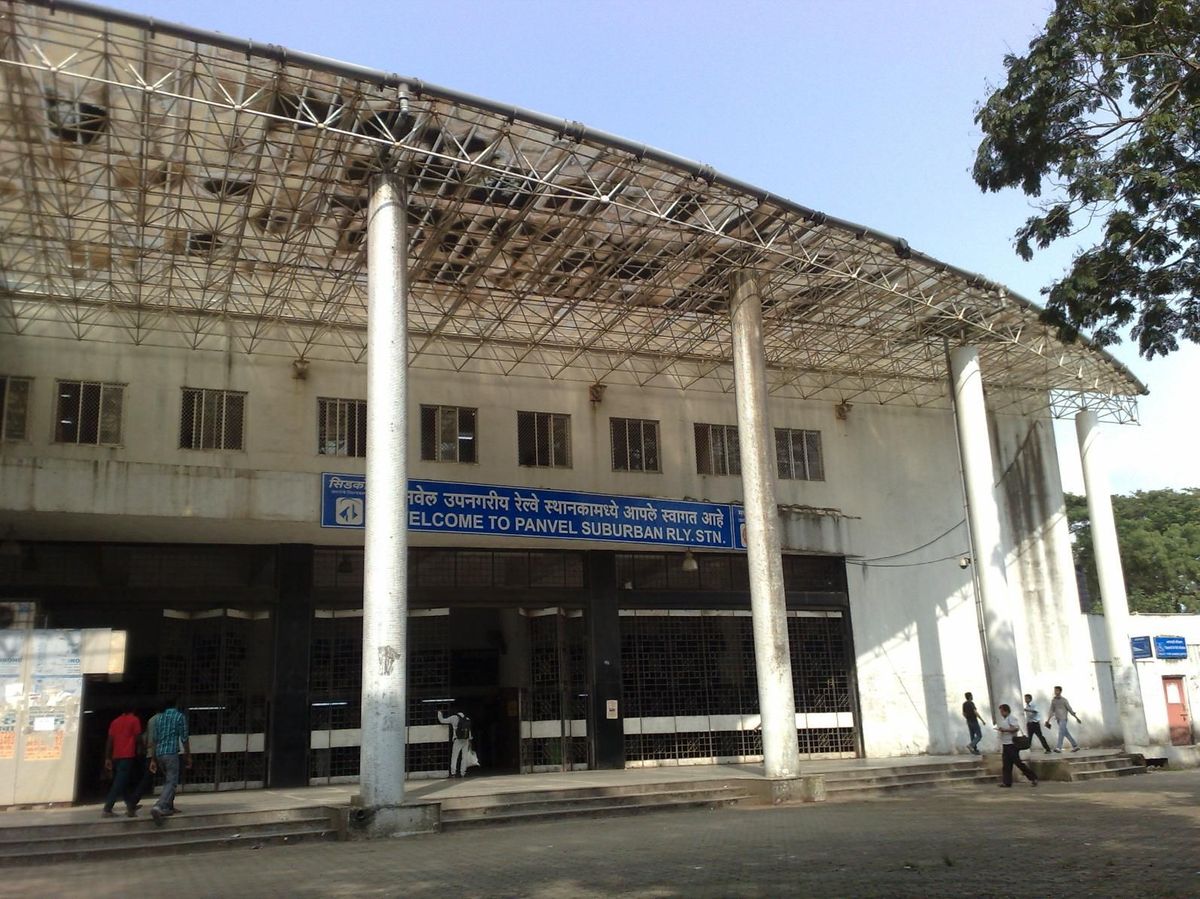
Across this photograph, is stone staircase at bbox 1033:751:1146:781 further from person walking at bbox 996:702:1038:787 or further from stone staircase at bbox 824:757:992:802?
person walking at bbox 996:702:1038:787

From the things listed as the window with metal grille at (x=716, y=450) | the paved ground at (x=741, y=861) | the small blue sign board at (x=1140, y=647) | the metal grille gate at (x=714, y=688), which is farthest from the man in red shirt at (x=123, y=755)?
the small blue sign board at (x=1140, y=647)

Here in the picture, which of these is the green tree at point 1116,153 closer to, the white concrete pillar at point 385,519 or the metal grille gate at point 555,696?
the white concrete pillar at point 385,519

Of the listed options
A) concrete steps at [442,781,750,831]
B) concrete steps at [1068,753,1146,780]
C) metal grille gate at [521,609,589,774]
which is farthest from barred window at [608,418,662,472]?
concrete steps at [1068,753,1146,780]

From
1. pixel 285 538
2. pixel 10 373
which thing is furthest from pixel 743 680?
pixel 10 373

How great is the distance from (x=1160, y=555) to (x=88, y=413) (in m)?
41.6

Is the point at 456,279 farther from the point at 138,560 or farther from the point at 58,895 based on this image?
the point at 58,895

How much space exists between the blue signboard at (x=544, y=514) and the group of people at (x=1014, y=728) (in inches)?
218

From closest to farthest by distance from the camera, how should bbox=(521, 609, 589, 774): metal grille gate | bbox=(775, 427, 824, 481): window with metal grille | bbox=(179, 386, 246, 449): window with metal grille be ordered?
bbox=(179, 386, 246, 449): window with metal grille
bbox=(521, 609, 589, 774): metal grille gate
bbox=(775, 427, 824, 481): window with metal grille

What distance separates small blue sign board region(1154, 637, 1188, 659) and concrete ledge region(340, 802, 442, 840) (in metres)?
18.9

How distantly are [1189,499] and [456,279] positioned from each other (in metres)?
41.8

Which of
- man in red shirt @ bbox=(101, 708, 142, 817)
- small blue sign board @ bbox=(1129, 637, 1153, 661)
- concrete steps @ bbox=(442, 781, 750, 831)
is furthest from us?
small blue sign board @ bbox=(1129, 637, 1153, 661)

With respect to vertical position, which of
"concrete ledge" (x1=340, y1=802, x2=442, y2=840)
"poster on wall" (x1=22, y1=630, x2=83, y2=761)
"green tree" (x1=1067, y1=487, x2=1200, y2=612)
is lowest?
"concrete ledge" (x1=340, y1=802, x2=442, y2=840)

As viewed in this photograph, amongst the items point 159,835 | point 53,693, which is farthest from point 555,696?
point 159,835

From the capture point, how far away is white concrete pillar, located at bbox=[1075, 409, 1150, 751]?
22.1 m
